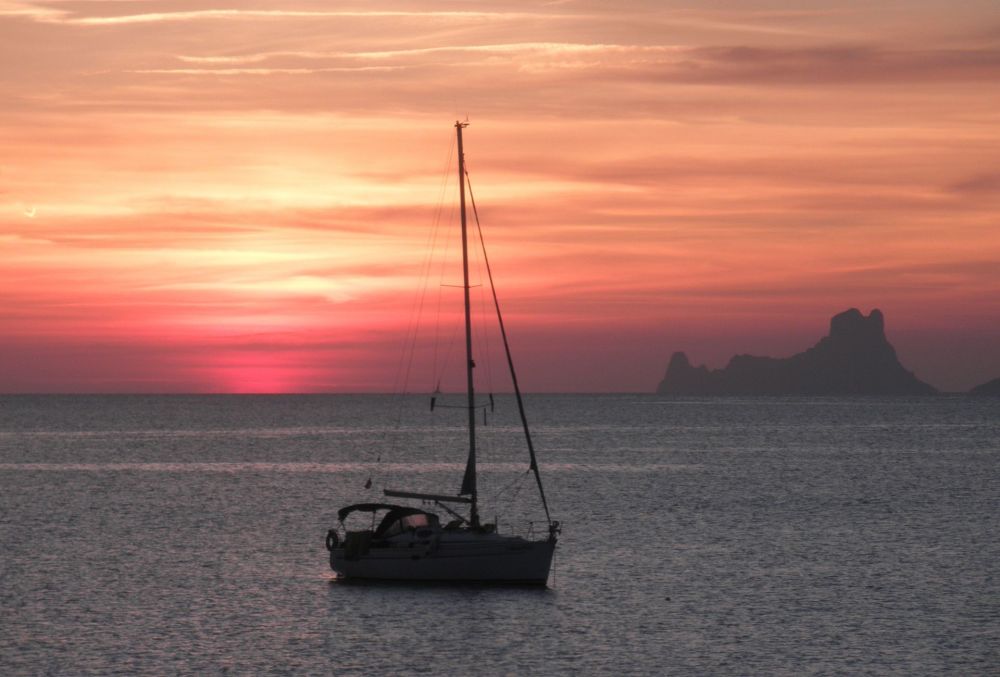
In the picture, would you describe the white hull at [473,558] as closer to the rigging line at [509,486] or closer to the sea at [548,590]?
the sea at [548,590]

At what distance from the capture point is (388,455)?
614ft

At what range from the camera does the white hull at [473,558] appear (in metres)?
61.7

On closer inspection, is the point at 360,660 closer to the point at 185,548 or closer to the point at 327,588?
the point at 327,588

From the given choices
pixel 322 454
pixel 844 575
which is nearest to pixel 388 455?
pixel 322 454

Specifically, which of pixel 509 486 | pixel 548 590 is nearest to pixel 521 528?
pixel 548 590

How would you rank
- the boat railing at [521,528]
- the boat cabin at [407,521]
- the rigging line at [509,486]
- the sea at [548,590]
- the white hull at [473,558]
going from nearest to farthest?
the sea at [548,590], the white hull at [473,558], the boat cabin at [407,521], the boat railing at [521,528], the rigging line at [509,486]

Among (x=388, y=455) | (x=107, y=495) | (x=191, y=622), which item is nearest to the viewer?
(x=191, y=622)

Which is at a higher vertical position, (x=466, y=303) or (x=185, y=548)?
(x=466, y=303)

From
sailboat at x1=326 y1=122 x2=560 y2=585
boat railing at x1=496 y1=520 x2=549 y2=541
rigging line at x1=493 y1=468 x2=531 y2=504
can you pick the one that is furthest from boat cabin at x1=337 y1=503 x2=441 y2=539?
rigging line at x1=493 y1=468 x2=531 y2=504

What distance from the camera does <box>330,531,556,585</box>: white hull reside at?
61.7 metres

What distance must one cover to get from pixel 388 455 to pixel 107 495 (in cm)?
6919

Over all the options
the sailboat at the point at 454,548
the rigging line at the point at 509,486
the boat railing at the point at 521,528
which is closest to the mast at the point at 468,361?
the sailboat at the point at 454,548

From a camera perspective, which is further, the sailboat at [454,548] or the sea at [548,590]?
the sailboat at [454,548]

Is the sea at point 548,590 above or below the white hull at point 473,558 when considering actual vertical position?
below
